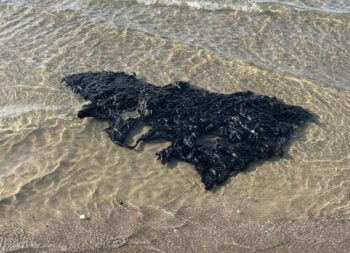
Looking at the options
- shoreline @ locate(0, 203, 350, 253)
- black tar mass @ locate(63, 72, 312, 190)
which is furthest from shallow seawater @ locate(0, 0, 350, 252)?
black tar mass @ locate(63, 72, 312, 190)

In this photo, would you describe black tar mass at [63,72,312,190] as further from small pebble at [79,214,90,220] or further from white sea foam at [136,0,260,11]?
white sea foam at [136,0,260,11]

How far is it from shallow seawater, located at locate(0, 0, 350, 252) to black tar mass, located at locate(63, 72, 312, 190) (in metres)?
0.24

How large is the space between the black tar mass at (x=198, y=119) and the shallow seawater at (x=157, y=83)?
235mm

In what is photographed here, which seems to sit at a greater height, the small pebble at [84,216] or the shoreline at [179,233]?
the small pebble at [84,216]

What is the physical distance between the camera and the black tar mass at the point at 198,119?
7793mm

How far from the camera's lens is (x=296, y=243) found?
638 cm

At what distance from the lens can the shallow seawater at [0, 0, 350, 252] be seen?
679 centimetres

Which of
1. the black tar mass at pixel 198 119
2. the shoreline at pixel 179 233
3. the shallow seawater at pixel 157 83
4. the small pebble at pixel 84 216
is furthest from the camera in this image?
the black tar mass at pixel 198 119

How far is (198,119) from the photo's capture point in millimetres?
8562

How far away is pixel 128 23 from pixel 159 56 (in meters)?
2.17

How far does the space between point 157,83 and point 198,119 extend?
5.44ft

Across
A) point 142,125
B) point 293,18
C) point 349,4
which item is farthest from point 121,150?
point 349,4

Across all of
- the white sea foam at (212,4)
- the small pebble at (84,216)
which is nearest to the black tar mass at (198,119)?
the small pebble at (84,216)

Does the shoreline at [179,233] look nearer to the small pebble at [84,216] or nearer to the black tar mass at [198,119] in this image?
the small pebble at [84,216]
